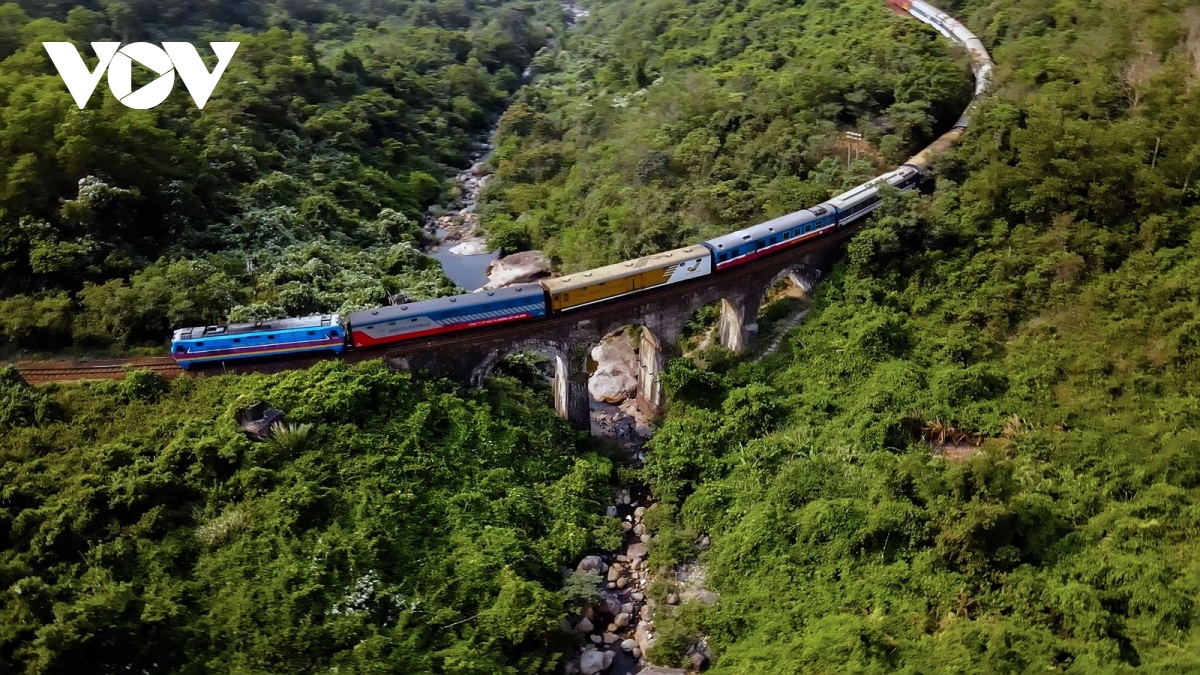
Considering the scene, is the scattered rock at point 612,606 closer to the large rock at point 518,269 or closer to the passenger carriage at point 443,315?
the passenger carriage at point 443,315

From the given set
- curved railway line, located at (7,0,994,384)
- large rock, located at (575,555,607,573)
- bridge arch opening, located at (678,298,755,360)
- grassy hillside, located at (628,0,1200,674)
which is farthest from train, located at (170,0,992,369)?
large rock, located at (575,555,607,573)

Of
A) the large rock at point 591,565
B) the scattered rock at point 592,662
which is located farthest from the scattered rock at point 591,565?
the scattered rock at point 592,662

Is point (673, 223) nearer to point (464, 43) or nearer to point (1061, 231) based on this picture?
point (1061, 231)

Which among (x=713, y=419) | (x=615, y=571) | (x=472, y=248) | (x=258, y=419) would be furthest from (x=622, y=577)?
(x=472, y=248)

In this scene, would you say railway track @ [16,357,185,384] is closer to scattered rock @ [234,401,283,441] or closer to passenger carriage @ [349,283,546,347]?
scattered rock @ [234,401,283,441]

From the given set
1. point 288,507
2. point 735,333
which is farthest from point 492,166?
point 288,507

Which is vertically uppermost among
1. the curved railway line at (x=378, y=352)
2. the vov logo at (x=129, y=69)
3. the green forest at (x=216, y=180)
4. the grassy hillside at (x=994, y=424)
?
the vov logo at (x=129, y=69)
